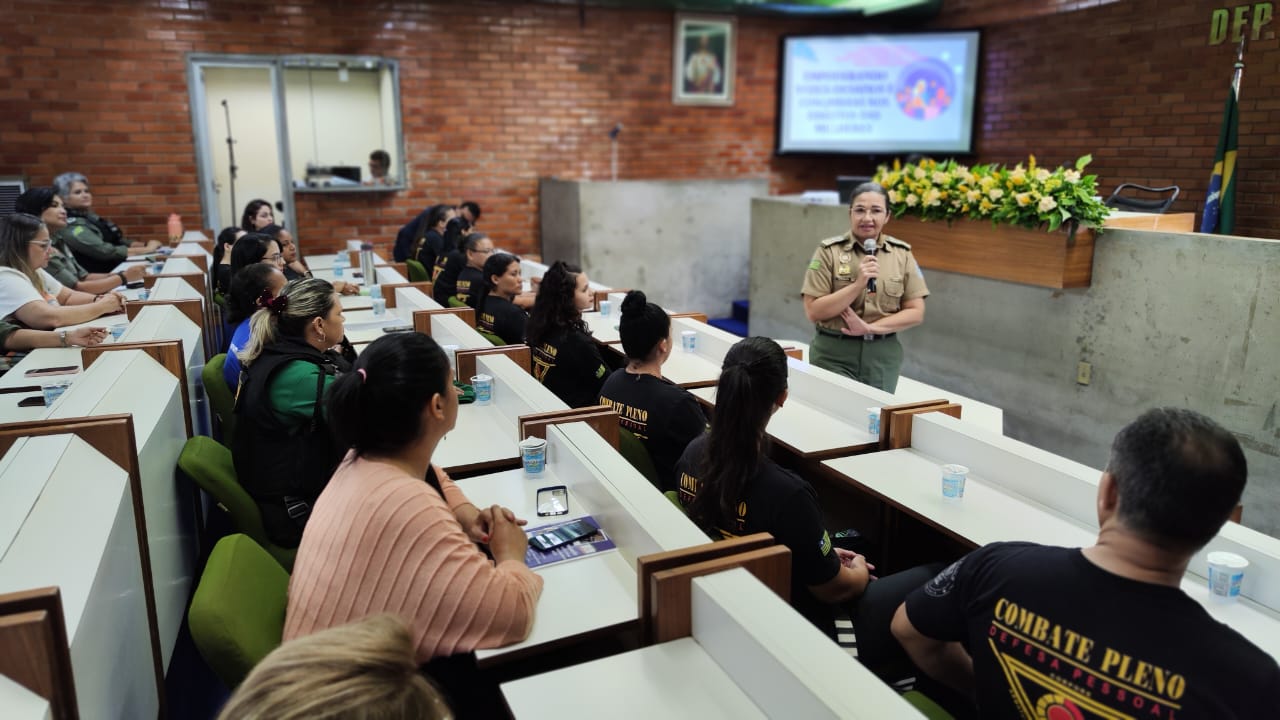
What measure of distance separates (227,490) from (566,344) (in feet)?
5.23

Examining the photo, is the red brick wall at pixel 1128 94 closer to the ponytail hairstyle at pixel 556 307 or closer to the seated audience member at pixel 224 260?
the ponytail hairstyle at pixel 556 307

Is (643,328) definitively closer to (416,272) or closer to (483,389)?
(483,389)

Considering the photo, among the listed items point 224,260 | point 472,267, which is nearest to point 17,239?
point 224,260

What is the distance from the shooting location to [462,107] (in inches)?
327

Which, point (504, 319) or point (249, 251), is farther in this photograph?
point (504, 319)

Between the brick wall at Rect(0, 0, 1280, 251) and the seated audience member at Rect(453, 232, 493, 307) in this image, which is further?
the brick wall at Rect(0, 0, 1280, 251)

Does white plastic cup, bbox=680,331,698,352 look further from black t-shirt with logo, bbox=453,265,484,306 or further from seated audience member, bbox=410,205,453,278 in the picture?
seated audience member, bbox=410,205,453,278

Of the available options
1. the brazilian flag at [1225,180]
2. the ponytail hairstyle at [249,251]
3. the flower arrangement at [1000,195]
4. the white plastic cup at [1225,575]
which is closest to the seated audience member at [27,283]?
the ponytail hairstyle at [249,251]

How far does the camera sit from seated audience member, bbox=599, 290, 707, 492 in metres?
2.72

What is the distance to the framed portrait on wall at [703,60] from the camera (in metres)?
8.90

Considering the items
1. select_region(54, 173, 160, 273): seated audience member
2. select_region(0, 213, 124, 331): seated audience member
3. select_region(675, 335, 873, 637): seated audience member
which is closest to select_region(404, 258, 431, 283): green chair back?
select_region(54, 173, 160, 273): seated audience member

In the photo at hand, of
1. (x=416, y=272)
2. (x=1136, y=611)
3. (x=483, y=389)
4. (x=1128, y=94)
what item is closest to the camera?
(x=1136, y=611)

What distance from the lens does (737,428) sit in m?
2.02

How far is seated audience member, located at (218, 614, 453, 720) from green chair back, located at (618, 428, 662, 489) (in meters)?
1.77
